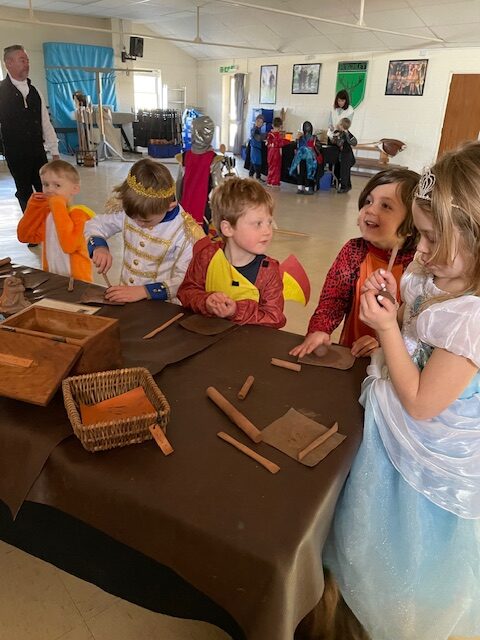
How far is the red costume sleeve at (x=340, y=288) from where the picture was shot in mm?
1731

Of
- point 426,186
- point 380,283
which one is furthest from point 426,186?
point 380,283

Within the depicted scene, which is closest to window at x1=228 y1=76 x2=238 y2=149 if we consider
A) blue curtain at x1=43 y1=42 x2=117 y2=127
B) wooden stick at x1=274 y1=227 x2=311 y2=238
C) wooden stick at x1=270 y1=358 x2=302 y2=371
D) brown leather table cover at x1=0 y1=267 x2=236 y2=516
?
blue curtain at x1=43 y1=42 x2=117 y2=127

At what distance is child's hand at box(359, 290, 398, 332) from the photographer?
1014 millimetres

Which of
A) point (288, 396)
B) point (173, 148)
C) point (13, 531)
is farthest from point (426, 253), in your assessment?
point (173, 148)

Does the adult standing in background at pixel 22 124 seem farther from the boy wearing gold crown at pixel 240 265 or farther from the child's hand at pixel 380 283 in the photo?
the child's hand at pixel 380 283

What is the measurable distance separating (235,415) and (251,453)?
0.12 meters

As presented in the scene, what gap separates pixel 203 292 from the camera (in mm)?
1709

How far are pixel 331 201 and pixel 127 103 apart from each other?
8747mm

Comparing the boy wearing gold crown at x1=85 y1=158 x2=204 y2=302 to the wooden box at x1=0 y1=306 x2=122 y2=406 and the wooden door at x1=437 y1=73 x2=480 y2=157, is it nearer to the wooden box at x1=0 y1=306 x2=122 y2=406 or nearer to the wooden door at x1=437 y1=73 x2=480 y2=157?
the wooden box at x1=0 y1=306 x2=122 y2=406

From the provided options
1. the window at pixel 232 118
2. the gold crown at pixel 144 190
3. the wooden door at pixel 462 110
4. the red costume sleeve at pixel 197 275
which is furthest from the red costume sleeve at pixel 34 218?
the window at pixel 232 118

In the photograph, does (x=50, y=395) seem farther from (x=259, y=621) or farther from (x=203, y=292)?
(x=203, y=292)

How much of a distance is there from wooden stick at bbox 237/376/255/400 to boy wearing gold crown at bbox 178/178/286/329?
0.38 m

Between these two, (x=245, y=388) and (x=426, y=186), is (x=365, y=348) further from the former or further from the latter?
(x=426, y=186)

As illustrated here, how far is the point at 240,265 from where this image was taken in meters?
1.75
